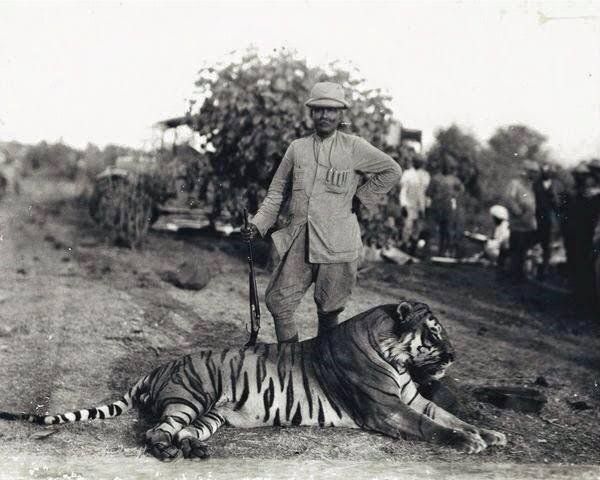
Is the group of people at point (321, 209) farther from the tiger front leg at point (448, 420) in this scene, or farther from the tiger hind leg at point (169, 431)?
the tiger hind leg at point (169, 431)

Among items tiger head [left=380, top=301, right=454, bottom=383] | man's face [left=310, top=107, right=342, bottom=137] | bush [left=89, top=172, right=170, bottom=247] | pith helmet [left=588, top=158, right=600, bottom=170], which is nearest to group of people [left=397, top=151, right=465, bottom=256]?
pith helmet [left=588, top=158, right=600, bottom=170]

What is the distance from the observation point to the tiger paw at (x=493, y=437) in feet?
15.3

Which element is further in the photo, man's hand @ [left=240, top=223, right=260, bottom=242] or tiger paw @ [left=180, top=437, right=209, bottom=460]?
man's hand @ [left=240, top=223, right=260, bottom=242]

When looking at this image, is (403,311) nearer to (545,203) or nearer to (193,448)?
(193,448)

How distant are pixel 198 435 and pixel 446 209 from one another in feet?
34.0

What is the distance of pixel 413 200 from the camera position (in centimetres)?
1364

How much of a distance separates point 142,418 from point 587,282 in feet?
23.0

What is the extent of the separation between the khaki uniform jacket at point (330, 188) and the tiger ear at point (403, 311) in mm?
724

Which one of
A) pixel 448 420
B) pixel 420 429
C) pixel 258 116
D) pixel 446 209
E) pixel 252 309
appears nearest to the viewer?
pixel 420 429

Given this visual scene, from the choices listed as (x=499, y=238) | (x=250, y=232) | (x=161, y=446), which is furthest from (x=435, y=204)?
(x=161, y=446)

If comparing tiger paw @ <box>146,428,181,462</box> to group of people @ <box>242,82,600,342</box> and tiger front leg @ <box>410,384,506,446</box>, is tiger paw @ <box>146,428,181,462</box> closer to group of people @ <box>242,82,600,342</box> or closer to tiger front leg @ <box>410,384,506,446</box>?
group of people @ <box>242,82,600,342</box>

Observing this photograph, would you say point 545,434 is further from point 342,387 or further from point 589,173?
point 589,173

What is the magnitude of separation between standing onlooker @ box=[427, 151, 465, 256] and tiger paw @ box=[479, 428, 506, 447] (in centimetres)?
963

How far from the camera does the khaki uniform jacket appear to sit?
527 centimetres
